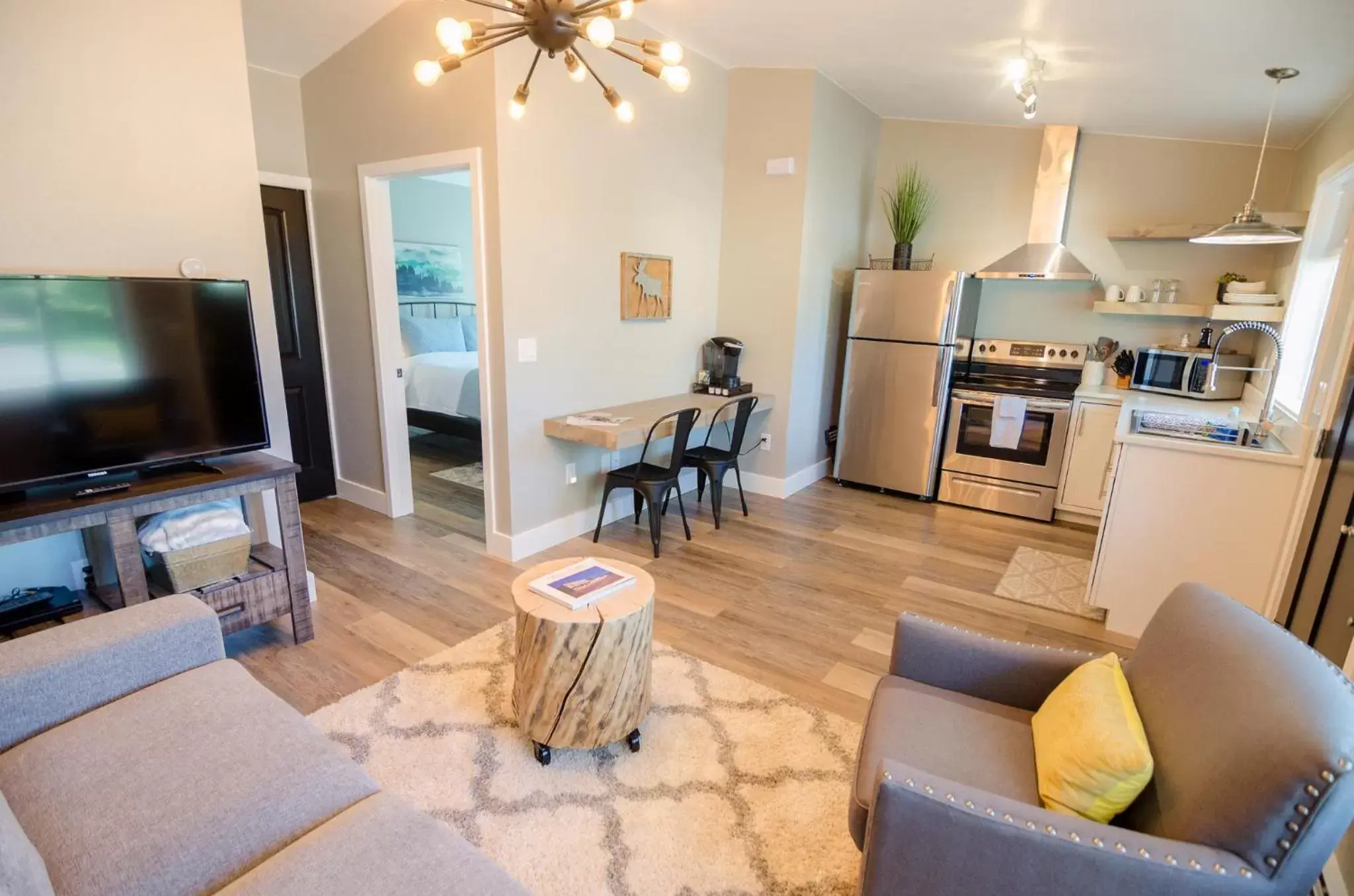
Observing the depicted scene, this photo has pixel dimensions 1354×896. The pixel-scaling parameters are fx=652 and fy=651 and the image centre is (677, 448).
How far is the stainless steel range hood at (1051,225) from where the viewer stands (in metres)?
4.45

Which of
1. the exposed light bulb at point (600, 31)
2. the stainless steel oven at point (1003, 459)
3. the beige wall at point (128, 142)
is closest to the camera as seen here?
the exposed light bulb at point (600, 31)

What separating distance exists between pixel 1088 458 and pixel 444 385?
16.0ft

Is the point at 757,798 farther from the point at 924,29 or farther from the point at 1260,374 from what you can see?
the point at 1260,374

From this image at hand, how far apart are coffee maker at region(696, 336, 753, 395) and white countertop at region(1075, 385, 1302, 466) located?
222cm

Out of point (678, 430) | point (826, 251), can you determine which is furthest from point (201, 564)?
point (826, 251)

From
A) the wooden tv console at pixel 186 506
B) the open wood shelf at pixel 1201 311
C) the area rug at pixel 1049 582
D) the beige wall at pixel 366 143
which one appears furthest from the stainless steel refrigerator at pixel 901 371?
the wooden tv console at pixel 186 506

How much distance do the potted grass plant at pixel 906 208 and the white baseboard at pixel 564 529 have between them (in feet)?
8.52

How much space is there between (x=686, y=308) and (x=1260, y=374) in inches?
146

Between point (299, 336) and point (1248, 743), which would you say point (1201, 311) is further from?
point (299, 336)

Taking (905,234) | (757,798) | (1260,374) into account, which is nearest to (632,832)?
(757,798)

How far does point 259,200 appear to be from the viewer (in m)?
2.68

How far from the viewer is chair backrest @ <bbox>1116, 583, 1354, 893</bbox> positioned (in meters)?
1.01

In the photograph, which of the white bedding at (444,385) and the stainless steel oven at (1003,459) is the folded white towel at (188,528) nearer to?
the white bedding at (444,385)

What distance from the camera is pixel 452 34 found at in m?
1.77
